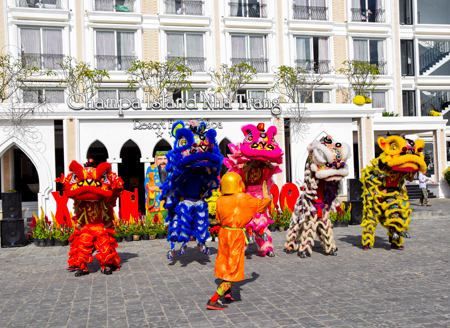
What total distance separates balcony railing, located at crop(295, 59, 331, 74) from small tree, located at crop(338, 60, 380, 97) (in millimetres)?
809

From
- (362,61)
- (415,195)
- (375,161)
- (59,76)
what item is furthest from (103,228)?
(362,61)

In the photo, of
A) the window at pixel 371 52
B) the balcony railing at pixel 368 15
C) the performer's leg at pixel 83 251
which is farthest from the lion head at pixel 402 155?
the balcony railing at pixel 368 15

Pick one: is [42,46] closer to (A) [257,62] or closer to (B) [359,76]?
(A) [257,62]

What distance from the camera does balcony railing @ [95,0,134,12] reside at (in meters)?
21.4

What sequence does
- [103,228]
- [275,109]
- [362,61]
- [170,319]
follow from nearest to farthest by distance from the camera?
[170,319]
[103,228]
[275,109]
[362,61]

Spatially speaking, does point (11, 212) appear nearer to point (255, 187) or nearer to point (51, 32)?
point (255, 187)

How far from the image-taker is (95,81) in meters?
19.4

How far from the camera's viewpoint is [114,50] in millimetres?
21344

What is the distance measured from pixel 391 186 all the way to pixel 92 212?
607 centimetres

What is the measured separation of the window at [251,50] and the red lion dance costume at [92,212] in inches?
635

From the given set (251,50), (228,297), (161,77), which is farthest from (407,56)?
(228,297)

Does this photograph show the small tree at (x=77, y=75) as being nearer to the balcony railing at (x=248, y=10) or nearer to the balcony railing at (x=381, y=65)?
the balcony railing at (x=248, y=10)

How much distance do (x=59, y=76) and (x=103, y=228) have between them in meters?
15.1

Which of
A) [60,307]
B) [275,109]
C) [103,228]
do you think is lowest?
[60,307]
